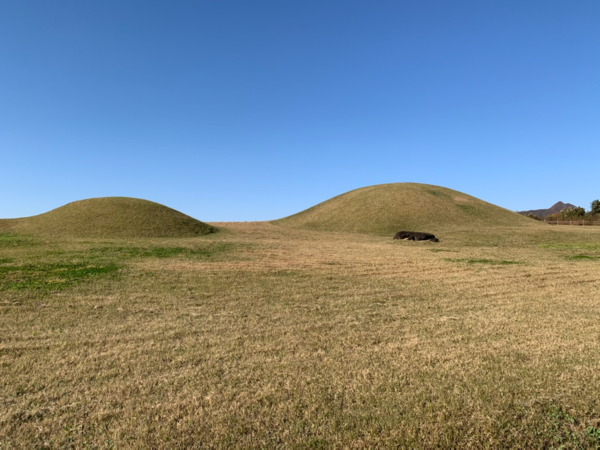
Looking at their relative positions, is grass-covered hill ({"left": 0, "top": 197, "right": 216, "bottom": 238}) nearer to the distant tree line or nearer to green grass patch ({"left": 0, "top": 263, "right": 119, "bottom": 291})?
green grass patch ({"left": 0, "top": 263, "right": 119, "bottom": 291})

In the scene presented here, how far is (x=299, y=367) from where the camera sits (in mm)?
6043

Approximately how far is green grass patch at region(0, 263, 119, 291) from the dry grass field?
70 centimetres

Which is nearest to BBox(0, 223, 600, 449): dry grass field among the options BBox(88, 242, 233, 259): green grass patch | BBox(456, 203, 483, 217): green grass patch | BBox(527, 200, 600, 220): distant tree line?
BBox(88, 242, 233, 259): green grass patch

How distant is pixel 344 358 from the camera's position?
21.2ft

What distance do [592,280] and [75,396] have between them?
63.1 feet

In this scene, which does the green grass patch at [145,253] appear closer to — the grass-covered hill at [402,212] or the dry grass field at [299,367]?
the dry grass field at [299,367]

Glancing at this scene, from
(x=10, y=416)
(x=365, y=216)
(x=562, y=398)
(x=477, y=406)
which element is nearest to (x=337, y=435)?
(x=477, y=406)

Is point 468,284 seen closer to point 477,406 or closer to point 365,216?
point 477,406

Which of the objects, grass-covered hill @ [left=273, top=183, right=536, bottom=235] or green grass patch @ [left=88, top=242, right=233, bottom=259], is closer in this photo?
green grass patch @ [left=88, top=242, right=233, bottom=259]

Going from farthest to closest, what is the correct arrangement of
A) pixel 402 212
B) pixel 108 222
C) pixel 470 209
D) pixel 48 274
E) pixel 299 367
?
pixel 470 209 < pixel 402 212 < pixel 108 222 < pixel 48 274 < pixel 299 367

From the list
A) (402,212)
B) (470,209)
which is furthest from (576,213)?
(402,212)

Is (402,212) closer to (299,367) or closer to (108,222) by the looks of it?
(108,222)

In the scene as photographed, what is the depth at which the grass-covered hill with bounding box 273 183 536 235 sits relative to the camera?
210ft

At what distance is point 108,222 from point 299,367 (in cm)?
5241
